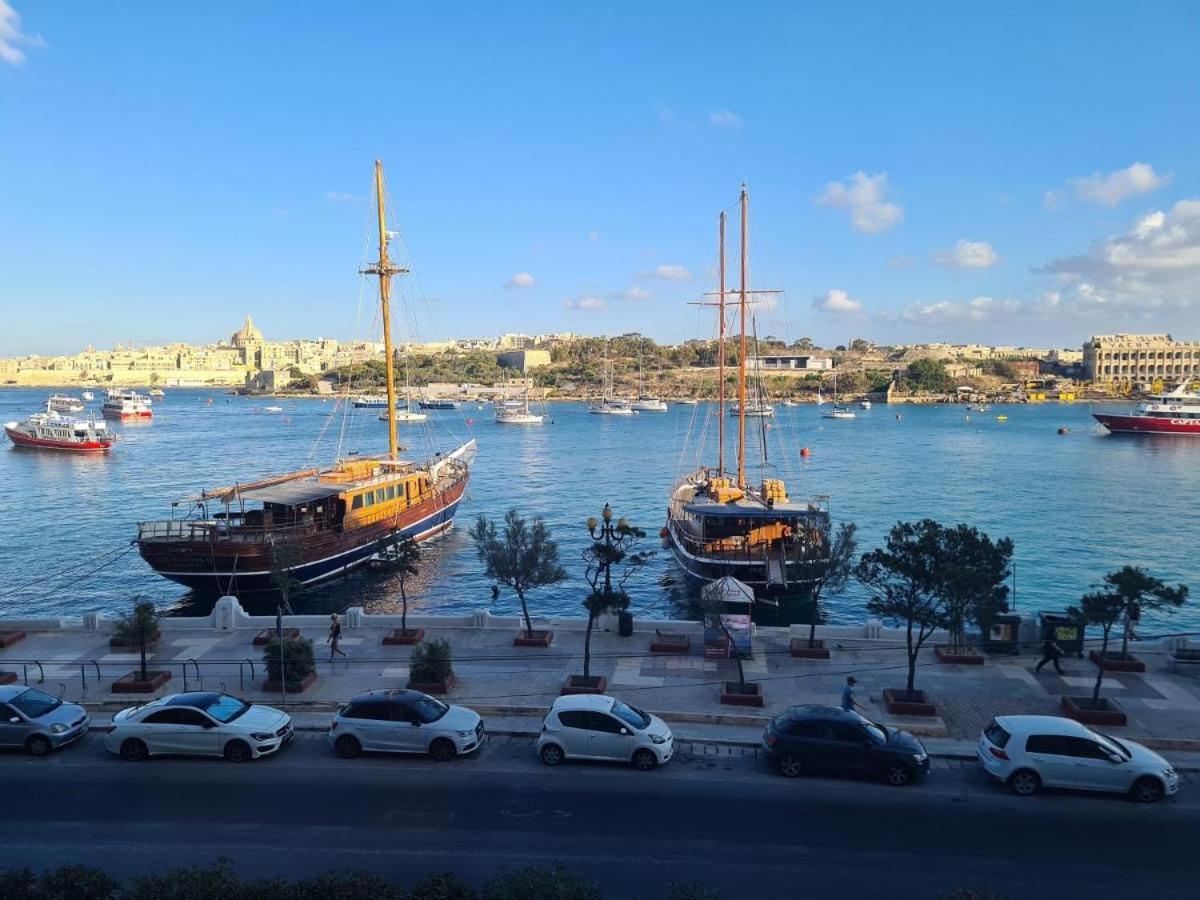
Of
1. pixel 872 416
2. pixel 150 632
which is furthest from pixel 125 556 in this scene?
pixel 872 416

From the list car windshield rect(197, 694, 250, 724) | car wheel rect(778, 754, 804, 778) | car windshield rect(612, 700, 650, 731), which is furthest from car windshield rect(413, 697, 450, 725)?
car wheel rect(778, 754, 804, 778)

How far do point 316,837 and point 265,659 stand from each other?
23.0 ft

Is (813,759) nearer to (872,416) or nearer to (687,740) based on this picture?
(687,740)

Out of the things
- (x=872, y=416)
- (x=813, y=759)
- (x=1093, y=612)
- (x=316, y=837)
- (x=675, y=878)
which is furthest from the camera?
(x=872, y=416)

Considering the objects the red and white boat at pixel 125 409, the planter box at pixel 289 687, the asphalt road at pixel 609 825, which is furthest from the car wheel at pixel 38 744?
the red and white boat at pixel 125 409

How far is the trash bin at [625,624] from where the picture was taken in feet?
70.7

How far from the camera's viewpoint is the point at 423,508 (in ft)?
142

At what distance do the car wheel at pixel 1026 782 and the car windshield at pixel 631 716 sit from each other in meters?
5.66

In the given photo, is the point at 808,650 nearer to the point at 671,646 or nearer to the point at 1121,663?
the point at 671,646

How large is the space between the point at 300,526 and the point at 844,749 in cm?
2545

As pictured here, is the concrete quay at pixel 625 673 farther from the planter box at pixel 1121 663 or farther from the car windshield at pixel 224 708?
the car windshield at pixel 224 708

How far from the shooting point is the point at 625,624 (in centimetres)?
2161

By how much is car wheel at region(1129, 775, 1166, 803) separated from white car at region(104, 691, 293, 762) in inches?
533

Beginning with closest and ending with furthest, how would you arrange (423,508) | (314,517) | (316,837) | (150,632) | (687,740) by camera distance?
(316,837) → (687,740) → (150,632) → (314,517) → (423,508)
